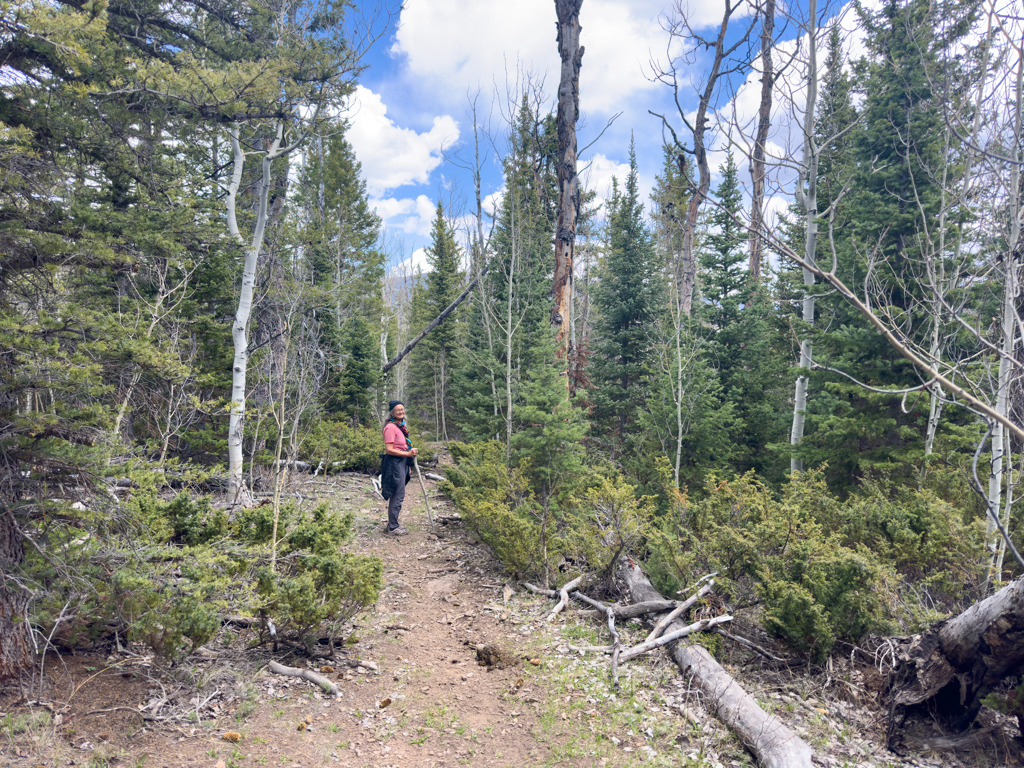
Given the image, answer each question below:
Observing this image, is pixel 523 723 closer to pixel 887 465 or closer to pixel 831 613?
pixel 831 613

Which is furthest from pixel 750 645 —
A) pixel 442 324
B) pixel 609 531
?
pixel 442 324

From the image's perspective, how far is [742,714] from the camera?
143 inches

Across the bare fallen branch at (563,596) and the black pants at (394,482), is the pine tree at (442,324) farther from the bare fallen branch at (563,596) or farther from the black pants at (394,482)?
the bare fallen branch at (563,596)

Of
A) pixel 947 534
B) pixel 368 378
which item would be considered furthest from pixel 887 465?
pixel 368 378

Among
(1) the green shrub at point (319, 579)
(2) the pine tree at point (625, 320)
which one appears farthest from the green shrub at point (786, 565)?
(2) the pine tree at point (625, 320)

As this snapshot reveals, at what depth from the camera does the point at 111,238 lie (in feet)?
14.2

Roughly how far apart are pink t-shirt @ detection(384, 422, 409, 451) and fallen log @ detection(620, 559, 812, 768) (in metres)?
4.89

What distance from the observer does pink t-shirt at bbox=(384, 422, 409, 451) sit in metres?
8.08

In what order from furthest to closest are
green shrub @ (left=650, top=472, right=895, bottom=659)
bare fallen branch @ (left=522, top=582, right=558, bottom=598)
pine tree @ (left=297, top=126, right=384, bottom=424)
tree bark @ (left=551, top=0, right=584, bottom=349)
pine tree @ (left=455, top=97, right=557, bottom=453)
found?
pine tree @ (left=297, top=126, right=384, bottom=424)
pine tree @ (left=455, top=97, right=557, bottom=453)
tree bark @ (left=551, top=0, right=584, bottom=349)
bare fallen branch @ (left=522, top=582, right=558, bottom=598)
green shrub @ (left=650, top=472, right=895, bottom=659)

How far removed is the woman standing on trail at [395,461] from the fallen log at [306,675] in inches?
161

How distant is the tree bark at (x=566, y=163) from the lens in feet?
34.2

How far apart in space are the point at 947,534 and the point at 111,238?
27.9 ft

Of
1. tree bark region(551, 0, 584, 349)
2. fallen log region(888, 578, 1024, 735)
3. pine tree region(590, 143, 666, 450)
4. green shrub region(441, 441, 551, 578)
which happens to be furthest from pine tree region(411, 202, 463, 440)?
fallen log region(888, 578, 1024, 735)

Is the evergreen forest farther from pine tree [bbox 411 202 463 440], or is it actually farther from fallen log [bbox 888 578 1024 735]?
pine tree [bbox 411 202 463 440]
